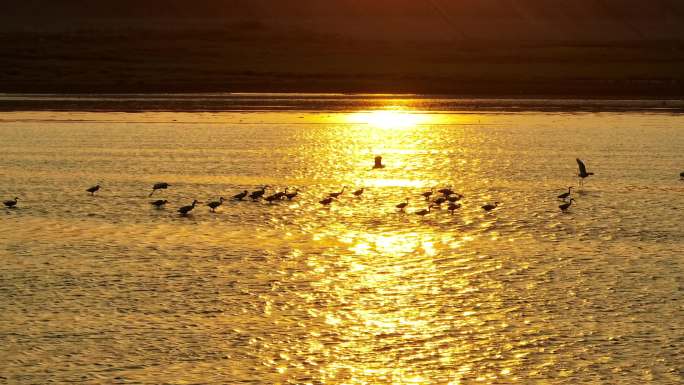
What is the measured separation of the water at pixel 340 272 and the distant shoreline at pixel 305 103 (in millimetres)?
18830

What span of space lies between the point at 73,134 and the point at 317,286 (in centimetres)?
2565

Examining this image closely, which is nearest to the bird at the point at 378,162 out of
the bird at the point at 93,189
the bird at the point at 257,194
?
the bird at the point at 257,194

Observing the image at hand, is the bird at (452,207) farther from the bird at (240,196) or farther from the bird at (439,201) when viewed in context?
the bird at (240,196)

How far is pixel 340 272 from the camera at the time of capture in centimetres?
1714

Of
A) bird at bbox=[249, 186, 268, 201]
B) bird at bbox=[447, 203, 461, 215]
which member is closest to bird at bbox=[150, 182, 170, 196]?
bird at bbox=[249, 186, 268, 201]

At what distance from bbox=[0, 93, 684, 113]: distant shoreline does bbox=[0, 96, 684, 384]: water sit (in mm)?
18830

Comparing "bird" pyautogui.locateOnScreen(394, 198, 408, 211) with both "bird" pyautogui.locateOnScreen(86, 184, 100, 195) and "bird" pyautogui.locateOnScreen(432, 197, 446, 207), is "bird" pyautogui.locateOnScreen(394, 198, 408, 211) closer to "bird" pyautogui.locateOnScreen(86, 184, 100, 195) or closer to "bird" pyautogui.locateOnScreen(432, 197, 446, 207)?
"bird" pyautogui.locateOnScreen(432, 197, 446, 207)

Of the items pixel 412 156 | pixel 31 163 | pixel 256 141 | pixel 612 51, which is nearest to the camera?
pixel 31 163

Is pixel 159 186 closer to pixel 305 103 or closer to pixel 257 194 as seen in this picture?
pixel 257 194

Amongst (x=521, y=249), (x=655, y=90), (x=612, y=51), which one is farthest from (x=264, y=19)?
(x=521, y=249)

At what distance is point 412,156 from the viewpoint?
3409 centimetres

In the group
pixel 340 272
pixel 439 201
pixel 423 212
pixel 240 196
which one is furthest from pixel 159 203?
pixel 340 272

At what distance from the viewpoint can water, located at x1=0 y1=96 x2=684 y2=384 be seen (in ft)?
41.8

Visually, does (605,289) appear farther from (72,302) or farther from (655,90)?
(655,90)
